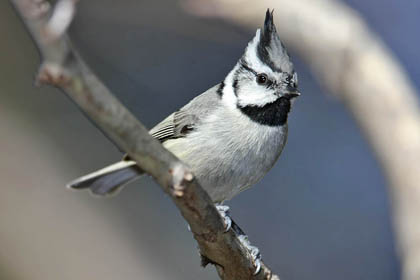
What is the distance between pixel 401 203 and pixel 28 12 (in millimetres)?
2638

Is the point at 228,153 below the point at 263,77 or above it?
below

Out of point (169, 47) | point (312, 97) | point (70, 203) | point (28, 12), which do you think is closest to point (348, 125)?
point (312, 97)

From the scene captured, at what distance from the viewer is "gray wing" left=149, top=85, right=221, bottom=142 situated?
2.73 m

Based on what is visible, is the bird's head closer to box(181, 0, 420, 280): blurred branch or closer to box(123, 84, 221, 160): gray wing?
box(123, 84, 221, 160): gray wing

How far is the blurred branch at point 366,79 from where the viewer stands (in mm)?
3387

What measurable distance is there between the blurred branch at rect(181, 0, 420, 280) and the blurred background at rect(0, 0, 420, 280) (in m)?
0.29

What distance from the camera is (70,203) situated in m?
3.79

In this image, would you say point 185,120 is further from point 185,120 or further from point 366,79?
point 366,79

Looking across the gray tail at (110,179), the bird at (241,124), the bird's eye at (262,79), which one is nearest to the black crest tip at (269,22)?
the bird at (241,124)

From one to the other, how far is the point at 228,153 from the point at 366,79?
133 cm

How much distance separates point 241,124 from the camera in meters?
2.66

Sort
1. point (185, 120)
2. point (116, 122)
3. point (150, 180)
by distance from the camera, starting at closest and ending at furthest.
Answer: point (116, 122) → point (185, 120) → point (150, 180)

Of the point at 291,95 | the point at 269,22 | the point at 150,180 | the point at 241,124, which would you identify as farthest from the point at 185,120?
the point at 150,180

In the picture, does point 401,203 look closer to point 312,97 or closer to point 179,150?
point 179,150
